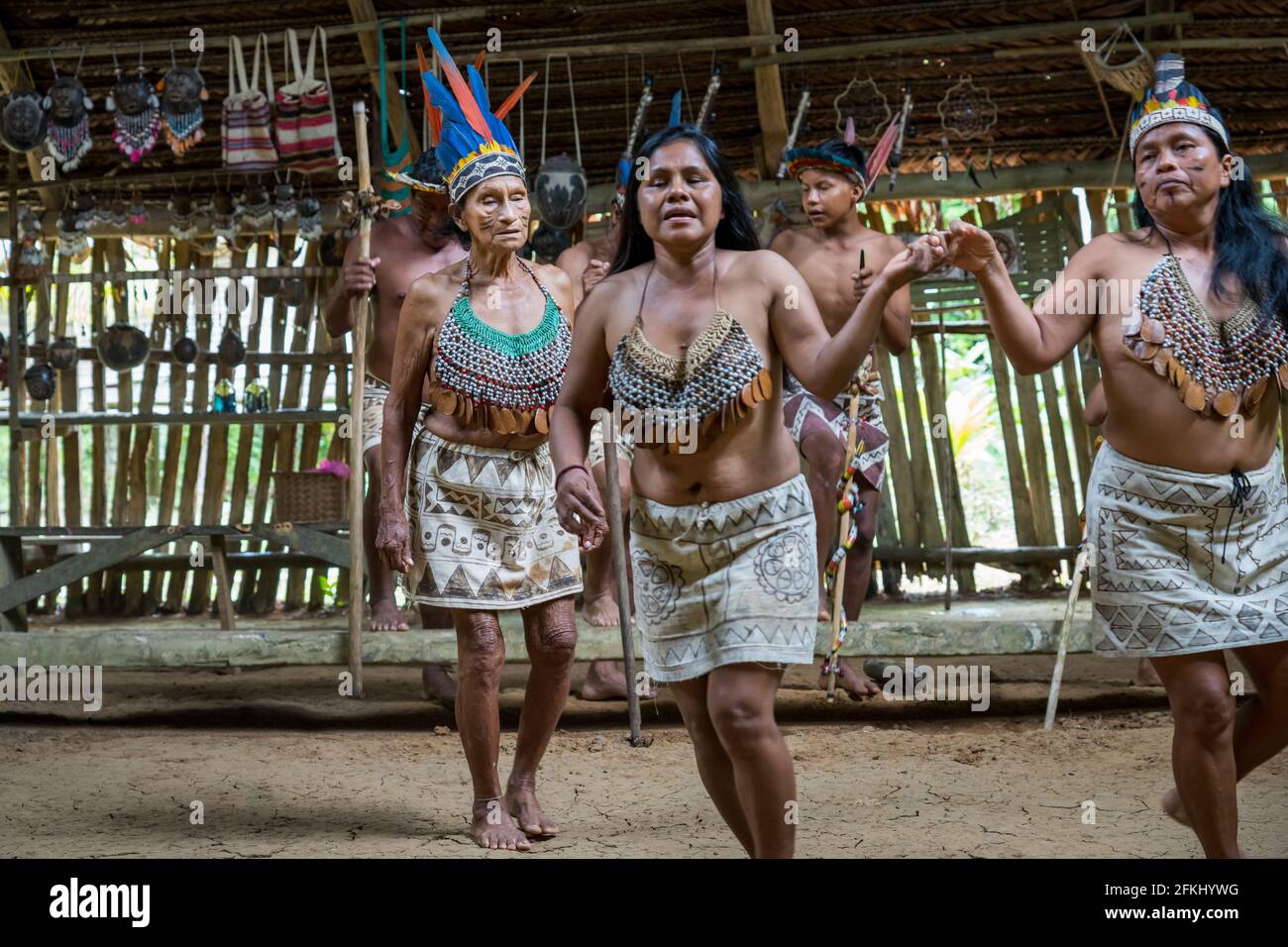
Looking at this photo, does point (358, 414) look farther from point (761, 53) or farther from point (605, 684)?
point (761, 53)

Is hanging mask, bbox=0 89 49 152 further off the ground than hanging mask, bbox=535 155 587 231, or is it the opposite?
hanging mask, bbox=0 89 49 152

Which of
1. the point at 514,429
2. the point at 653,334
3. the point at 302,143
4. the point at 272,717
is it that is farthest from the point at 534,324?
the point at 302,143

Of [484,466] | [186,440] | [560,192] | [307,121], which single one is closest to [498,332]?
[484,466]

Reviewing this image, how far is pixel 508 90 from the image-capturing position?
855 cm

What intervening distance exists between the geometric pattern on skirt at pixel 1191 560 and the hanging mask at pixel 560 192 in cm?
441

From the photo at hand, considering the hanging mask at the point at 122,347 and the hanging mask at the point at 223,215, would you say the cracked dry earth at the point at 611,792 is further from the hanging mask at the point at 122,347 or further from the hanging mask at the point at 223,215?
the hanging mask at the point at 223,215

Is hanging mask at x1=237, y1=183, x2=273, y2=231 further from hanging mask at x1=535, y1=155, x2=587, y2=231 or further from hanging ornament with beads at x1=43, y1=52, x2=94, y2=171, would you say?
hanging mask at x1=535, y1=155, x2=587, y2=231

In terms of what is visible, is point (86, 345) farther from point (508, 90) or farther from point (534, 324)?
point (534, 324)

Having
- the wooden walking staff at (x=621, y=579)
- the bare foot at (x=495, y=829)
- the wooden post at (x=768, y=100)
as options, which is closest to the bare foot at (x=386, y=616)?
the wooden walking staff at (x=621, y=579)

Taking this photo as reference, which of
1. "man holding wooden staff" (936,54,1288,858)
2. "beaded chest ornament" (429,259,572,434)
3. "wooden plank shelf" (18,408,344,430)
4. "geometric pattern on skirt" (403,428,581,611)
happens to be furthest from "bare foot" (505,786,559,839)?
"wooden plank shelf" (18,408,344,430)

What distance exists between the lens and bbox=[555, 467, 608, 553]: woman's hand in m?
3.11

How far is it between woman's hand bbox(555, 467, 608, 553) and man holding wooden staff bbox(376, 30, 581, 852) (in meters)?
0.94

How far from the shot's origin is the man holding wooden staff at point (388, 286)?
5.15 metres

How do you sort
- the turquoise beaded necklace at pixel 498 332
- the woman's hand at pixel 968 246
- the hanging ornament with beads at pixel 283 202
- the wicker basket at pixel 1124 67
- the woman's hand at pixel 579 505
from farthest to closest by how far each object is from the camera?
the hanging ornament with beads at pixel 283 202 < the wicker basket at pixel 1124 67 < the turquoise beaded necklace at pixel 498 332 < the woman's hand at pixel 579 505 < the woman's hand at pixel 968 246
